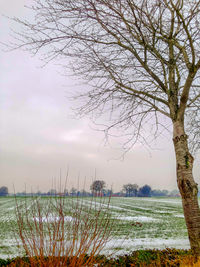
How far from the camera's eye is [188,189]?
227 inches

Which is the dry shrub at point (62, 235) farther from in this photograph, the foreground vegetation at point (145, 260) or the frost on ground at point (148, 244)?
the frost on ground at point (148, 244)

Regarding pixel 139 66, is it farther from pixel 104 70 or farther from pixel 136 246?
pixel 136 246

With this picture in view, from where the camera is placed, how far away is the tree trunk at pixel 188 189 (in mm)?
5605

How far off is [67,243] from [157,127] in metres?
5.27

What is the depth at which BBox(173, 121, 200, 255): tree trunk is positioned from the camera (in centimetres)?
561

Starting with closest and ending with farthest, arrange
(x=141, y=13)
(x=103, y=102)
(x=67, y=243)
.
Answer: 1. (x=67, y=243)
2. (x=141, y=13)
3. (x=103, y=102)

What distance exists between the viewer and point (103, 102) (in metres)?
7.58

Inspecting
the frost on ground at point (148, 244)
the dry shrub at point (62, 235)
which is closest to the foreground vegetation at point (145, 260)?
the dry shrub at point (62, 235)

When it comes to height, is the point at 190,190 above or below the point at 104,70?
below

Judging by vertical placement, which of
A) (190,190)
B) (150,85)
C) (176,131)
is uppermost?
(150,85)

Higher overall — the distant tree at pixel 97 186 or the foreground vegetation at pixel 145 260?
the distant tree at pixel 97 186

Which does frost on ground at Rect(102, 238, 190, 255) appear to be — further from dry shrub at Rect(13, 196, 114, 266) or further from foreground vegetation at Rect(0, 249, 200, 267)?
dry shrub at Rect(13, 196, 114, 266)

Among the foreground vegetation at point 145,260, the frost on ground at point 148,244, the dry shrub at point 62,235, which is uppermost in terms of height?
the dry shrub at point 62,235

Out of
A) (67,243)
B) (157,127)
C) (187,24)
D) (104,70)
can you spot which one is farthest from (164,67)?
(67,243)
